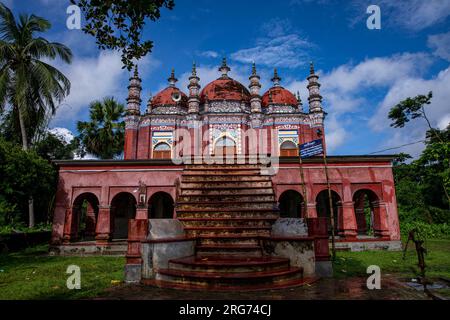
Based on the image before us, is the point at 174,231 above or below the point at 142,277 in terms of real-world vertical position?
above

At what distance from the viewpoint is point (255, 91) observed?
25.7 m

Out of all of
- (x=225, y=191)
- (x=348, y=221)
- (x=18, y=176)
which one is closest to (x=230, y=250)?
(x=225, y=191)

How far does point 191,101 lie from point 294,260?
812 inches

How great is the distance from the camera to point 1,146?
14508 mm

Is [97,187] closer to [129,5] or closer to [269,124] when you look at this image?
[129,5]

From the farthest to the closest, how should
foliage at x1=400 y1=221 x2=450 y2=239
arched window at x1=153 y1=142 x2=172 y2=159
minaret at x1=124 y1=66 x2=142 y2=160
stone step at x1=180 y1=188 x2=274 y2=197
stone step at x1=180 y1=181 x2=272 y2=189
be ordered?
minaret at x1=124 y1=66 x2=142 y2=160 → arched window at x1=153 y1=142 x2=172 y2=159 → foliage at x1=400 y1=221 x2=450 y2=239 → stone step at x1=180 y1=181 x2=272 y2=189 → stone step at x1=180 y1=188 x2=274 y2=197

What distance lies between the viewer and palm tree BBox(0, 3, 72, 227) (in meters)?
18.1

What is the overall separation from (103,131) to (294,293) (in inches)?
1081

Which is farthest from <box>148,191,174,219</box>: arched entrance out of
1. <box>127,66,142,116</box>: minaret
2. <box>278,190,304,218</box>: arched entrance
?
<box>127,66,142,116</box>: minaret

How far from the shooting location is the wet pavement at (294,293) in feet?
17.2

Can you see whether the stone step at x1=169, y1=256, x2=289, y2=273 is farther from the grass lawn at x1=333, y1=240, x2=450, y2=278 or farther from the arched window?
the arched window

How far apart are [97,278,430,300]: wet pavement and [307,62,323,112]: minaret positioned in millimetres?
20621
